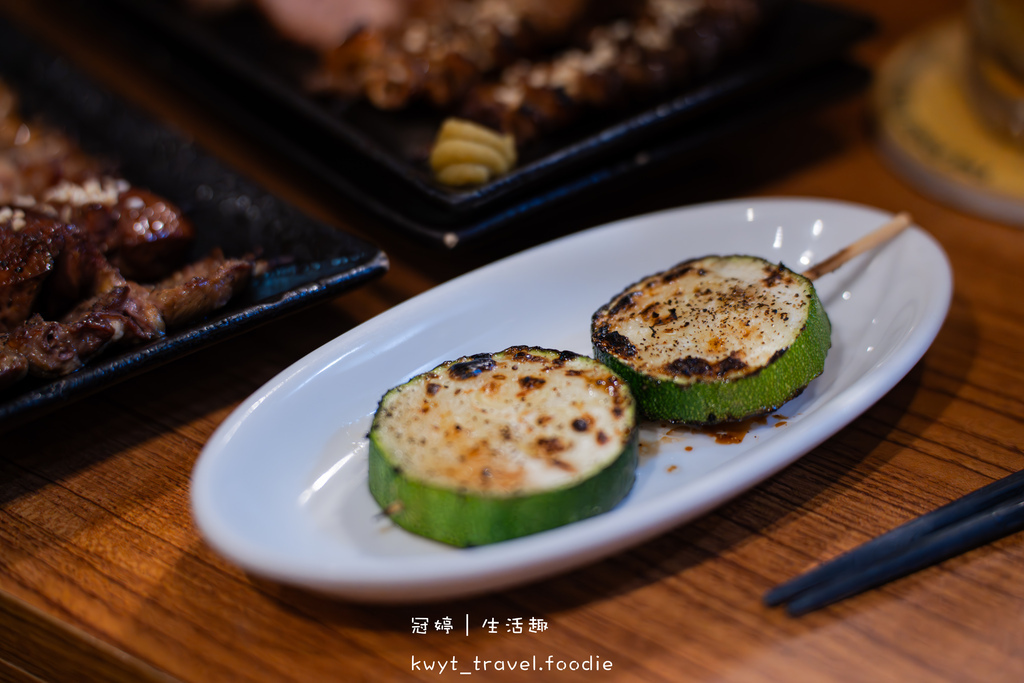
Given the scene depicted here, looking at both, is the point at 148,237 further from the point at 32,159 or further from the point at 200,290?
the point at 32,159

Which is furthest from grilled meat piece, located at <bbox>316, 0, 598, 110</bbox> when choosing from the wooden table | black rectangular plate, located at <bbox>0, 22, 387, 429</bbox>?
the wooden table

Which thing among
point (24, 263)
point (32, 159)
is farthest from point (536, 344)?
point (32, 159)

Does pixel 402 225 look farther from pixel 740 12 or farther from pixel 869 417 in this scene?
pixel 740 12

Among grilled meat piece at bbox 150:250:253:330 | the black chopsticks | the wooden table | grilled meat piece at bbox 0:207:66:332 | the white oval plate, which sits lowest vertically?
the wooden table

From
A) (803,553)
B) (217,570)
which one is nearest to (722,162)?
(803,553)

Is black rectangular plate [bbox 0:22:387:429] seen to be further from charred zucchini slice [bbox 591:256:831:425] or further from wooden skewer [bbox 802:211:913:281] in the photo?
wooden skewer [bbox 802:211:913:281]
